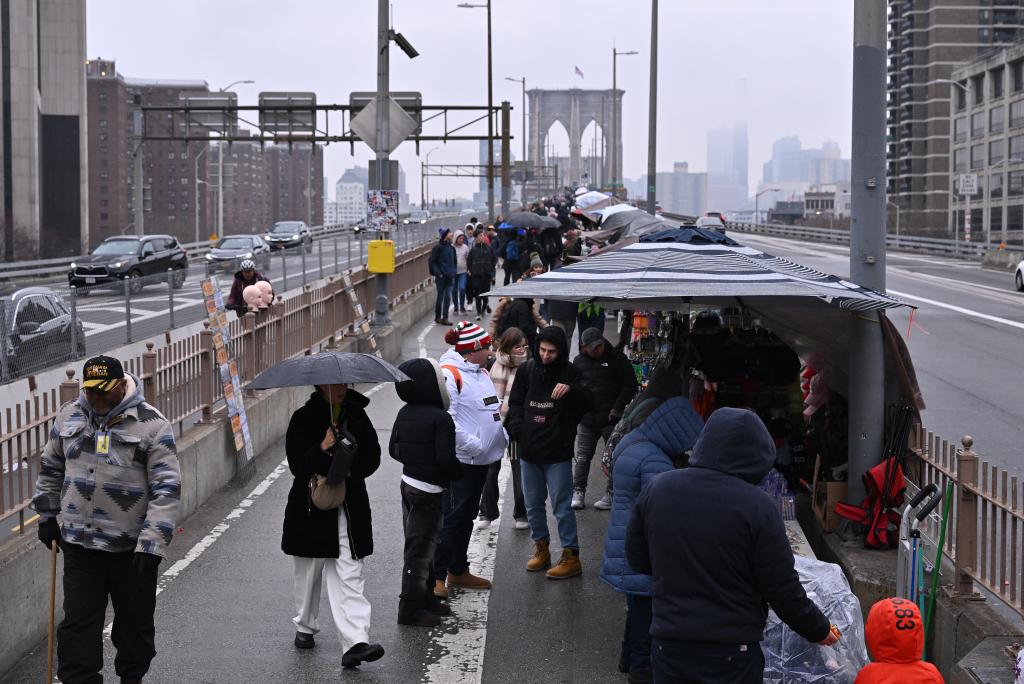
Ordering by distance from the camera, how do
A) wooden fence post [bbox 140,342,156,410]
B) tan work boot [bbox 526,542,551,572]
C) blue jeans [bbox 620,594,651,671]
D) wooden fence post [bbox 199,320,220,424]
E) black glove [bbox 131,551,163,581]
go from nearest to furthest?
black glove [bbox 131,551,163,581] < blue jeans [bbox 620,594,651,671] < tan work boot [bbox 526,542,551,572] < wooden fence post [bbox 140,342,156,410] < wooden fence post [bbox 199,320,220,424]

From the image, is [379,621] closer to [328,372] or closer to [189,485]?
[328,372]

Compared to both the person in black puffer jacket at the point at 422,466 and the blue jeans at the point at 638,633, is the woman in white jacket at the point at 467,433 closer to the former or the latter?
the person in black puffer jacket at the point at 422,466

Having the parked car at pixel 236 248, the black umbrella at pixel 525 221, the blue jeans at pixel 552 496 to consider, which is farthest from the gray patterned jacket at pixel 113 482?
the parked car at pixel 236 248

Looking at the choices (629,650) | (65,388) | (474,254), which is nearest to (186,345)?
(65,388)

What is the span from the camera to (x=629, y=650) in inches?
277

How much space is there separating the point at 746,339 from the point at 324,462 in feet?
16.4

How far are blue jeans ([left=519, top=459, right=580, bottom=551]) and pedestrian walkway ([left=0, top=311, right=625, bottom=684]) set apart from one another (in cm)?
33

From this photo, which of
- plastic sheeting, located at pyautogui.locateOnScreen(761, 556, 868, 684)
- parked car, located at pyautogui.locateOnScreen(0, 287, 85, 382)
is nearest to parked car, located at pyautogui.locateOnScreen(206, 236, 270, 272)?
parked car, located at pyautogui.locateOnScreen(0, 287, 85, 382)

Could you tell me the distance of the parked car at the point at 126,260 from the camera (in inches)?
1451

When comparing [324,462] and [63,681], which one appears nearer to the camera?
[63,681]

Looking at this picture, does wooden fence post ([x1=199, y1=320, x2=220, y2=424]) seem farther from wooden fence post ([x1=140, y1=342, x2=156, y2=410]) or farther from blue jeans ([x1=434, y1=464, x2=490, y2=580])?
blue jeans ([x1=434, y1=464, x2=490, y2=580])

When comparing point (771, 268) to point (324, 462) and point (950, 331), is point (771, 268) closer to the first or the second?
point (324, 462)

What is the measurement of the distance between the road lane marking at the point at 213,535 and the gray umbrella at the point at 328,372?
1.91m

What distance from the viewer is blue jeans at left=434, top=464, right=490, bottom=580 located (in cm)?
850
